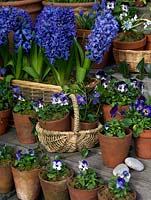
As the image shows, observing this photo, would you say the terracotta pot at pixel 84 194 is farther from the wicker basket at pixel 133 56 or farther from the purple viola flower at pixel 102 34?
the wicker basket at pixel 133 56

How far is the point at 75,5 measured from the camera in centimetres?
411

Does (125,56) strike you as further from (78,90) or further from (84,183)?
(84,183)

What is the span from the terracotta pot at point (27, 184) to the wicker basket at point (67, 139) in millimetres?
238

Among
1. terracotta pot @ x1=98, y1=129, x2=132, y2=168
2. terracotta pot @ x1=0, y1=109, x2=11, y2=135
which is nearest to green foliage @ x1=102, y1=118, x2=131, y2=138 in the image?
terracotta pot @ x1=98, y1=129, x2=132, y2=168

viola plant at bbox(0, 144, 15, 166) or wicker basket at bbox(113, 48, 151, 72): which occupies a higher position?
wicker basket at bbox(113, 48, 151, 72)

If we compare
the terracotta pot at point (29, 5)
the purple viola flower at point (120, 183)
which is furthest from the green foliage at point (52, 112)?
the terracotta pot at point (29, 5)

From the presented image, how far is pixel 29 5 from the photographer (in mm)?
4035

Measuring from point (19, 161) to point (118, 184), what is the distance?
0.66m

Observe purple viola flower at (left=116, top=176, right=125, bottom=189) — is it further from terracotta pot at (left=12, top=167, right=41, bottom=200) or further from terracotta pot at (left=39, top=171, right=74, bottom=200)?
terracotta pot at (left=12, top=167, right=41, bottom=200)

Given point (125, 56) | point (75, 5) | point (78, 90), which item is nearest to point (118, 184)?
point (78, 90)

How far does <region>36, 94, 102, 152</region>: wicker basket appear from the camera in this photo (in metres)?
2.87

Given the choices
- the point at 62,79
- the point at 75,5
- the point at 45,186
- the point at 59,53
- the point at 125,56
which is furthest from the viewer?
the point at 75,5

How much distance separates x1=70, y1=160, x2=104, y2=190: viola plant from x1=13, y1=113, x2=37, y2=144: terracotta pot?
63 cm

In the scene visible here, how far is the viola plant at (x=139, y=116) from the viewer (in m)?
2.81
